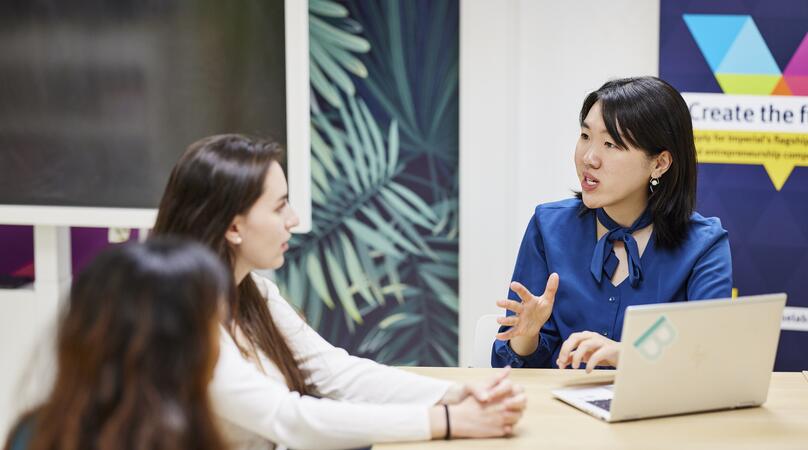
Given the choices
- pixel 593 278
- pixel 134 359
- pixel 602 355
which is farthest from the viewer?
pixel 593 278

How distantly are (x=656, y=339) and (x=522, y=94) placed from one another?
6.45ft

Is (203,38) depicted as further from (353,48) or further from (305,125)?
(353,48)

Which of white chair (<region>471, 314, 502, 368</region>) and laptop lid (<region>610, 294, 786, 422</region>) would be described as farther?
white chair (<region>471, 314, 502, 368</region>)

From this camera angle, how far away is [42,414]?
3.86 feet

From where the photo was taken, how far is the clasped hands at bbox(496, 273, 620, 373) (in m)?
2.08

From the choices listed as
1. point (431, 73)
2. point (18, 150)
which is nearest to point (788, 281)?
point (431, 73)

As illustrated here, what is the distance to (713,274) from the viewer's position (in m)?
2.41

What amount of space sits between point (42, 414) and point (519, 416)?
0.94 m

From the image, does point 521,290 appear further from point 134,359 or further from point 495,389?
point 134,359

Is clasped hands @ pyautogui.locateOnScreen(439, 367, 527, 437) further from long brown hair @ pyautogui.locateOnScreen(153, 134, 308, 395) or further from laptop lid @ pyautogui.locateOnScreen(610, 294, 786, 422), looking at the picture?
long brown hair @ pyautogui.locateOnScreen(153, 134, 308, 395)

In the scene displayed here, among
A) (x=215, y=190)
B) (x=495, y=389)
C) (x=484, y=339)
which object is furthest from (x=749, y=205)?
(x=215, y=190)

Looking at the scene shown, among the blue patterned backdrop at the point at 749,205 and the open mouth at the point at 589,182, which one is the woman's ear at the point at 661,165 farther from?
the blue patterned backdrop at the point at 749,205

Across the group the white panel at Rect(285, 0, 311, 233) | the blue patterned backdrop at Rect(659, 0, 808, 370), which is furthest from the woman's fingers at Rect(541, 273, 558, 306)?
the blue patterned backdrop at Rect(659, 0, 808, 370)

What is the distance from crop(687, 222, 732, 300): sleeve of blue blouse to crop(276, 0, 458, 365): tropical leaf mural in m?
1.50
